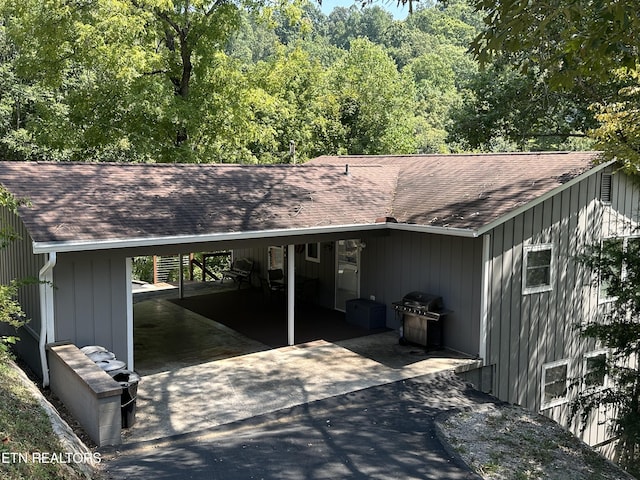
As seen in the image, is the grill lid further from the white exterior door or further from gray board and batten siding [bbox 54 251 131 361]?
gray board and batten siding [bbox 54 251 131 361]

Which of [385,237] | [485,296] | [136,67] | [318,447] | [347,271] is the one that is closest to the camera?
[318,447]

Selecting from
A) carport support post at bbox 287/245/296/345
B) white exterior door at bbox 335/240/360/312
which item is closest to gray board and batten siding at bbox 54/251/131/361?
carport support post at bbox 287/245/296/345

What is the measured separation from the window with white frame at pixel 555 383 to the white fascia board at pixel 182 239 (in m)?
4.11

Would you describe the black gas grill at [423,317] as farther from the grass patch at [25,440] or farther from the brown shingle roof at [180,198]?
the grass patch at [25,440]

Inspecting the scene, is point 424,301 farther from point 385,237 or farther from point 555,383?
point 555,383

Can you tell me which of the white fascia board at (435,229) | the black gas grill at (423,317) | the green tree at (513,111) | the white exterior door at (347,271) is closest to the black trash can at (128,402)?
the black gas grill at (423,317)

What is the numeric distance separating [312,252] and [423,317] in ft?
14.5

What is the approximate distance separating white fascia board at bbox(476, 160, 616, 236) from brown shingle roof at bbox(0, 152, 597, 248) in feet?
0.23

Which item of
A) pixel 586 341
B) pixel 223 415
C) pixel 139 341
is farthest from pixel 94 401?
pixel 586 341

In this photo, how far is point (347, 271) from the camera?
42.5ft

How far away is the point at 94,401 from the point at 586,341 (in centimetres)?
935

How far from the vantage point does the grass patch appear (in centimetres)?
480

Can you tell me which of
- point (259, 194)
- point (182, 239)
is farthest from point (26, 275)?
point (259, 194)

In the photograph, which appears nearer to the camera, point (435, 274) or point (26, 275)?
point (26, 275)
